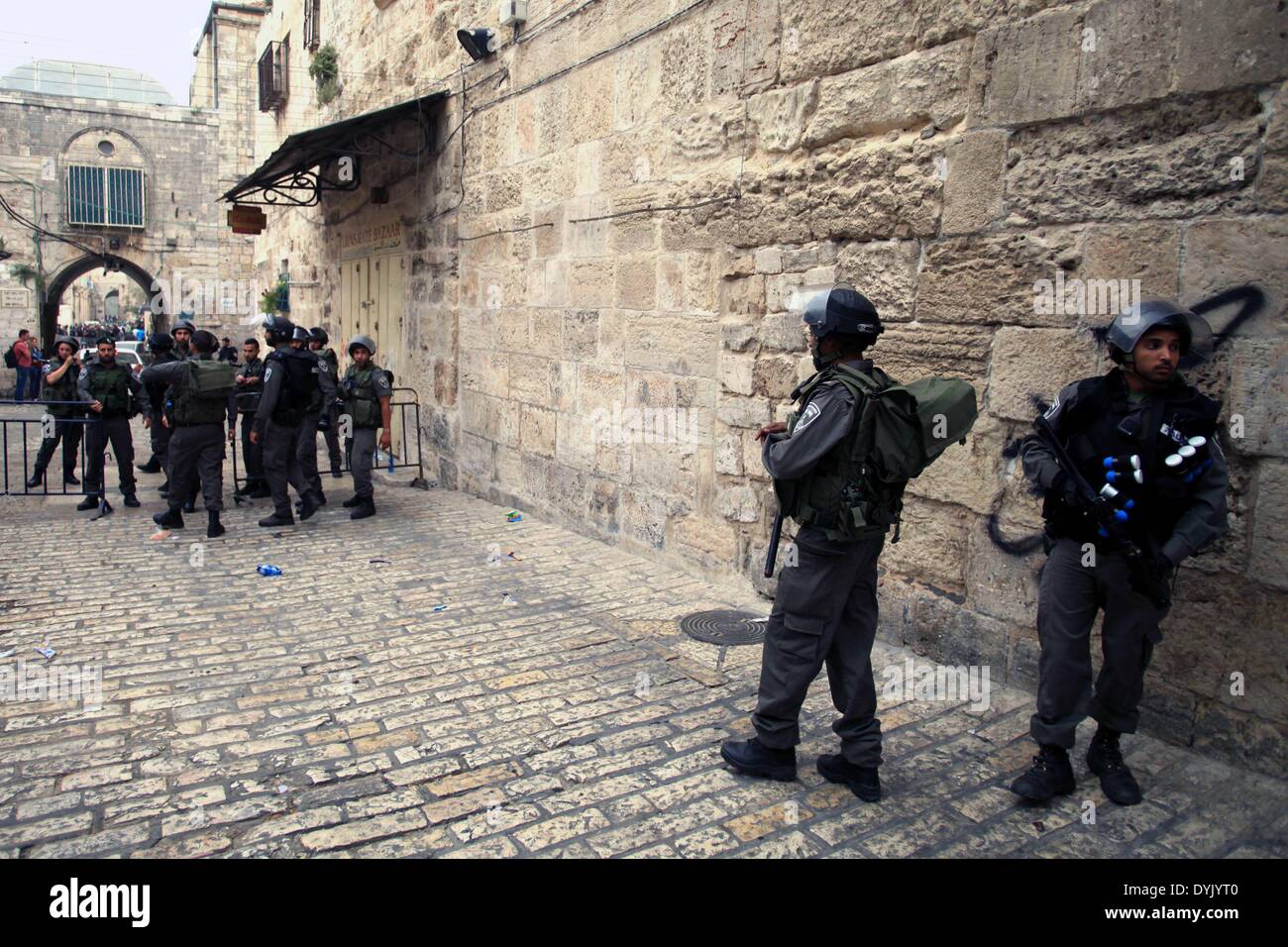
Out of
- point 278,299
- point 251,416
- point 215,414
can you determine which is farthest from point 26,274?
point 215,414

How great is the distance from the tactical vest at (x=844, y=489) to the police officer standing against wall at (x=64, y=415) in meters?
8.13

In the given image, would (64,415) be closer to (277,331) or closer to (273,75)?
(277,331)

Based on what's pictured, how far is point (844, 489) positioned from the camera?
3.21 meters

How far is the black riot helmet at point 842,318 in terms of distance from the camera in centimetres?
329

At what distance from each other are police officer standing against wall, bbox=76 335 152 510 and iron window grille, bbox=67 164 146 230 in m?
25.1

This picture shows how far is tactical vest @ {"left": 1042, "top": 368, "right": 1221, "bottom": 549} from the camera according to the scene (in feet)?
9.96

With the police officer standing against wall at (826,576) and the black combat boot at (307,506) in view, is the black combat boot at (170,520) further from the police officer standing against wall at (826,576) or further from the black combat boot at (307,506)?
the police officer standing against wall at (826,576)

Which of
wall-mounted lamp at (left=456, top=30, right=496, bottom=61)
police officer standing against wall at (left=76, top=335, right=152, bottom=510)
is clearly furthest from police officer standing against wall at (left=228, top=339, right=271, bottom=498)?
wall-mounted lamp at (left=456, top=30, right=496, bottom=61)

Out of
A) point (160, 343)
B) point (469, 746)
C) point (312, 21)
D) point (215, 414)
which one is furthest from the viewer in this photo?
point (312, 21)

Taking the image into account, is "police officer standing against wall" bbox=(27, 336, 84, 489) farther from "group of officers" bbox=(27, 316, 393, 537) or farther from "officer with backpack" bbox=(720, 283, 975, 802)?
"officer with backpack" bbox=(720, 283, 975, 802)

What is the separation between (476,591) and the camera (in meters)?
6.08

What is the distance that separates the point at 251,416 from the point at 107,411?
1.33m
